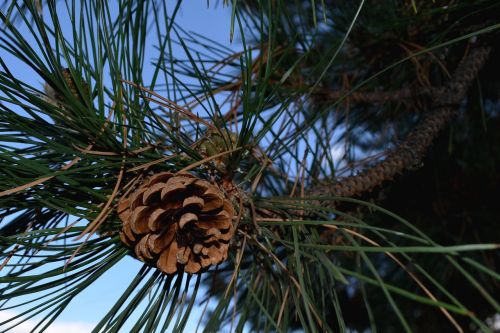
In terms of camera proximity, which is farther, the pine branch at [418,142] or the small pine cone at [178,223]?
the pine branch at [418,142]

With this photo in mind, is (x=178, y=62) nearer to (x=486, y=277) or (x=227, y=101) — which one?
(x=227, y=101)

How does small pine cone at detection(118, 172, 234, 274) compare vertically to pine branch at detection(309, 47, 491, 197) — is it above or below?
below

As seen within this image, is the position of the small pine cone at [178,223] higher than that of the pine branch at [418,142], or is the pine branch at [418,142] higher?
the pine branch at [418,142]

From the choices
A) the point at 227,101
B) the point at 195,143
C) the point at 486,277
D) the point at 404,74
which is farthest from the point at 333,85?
the point at 195,143

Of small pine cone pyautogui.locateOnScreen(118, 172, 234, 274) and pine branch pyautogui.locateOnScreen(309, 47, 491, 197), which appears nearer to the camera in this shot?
small pine cone pyautogui.locateOnScreen(118, 172, 234, 274)
